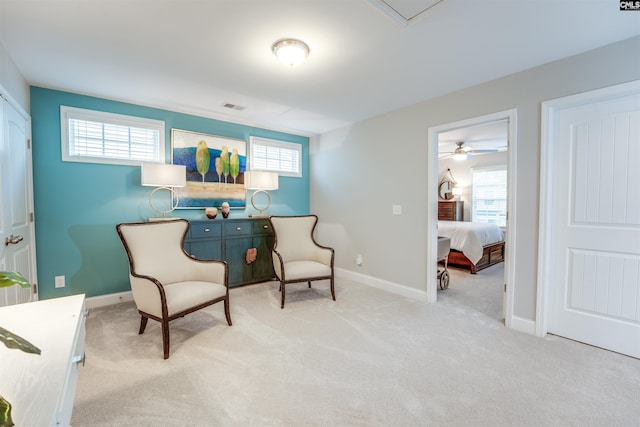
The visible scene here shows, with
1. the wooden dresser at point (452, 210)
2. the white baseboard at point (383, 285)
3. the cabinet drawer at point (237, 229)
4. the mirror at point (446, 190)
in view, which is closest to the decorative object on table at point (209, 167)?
the cabinet drawer at point (237, 229)

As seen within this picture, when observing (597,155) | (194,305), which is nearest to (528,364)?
(597,155)

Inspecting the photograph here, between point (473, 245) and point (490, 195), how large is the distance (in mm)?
3088

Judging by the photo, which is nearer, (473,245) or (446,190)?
(473,245)

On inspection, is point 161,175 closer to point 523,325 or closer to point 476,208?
point 523,325

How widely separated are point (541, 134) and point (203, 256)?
375cm

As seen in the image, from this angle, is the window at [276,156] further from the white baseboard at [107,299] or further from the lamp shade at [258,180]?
the white baseboard at [107,299]

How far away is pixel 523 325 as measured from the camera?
8.43 ft

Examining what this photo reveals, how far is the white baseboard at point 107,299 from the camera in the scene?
122 inches

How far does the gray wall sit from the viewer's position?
233cm

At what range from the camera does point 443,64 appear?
245 cm

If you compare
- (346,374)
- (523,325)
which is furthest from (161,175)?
(523,325)

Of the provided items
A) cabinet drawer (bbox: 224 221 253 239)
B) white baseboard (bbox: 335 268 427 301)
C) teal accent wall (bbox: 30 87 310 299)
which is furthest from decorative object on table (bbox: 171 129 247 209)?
white baseboard (bbox: 335 268 427 301)

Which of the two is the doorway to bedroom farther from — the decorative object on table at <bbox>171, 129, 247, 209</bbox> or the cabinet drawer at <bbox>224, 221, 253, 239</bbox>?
the decorative object on table at <bbox>171, 129, 247, 209</bbox>

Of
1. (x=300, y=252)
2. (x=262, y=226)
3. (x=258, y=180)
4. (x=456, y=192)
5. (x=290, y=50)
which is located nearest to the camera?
(x=290, y=50)
